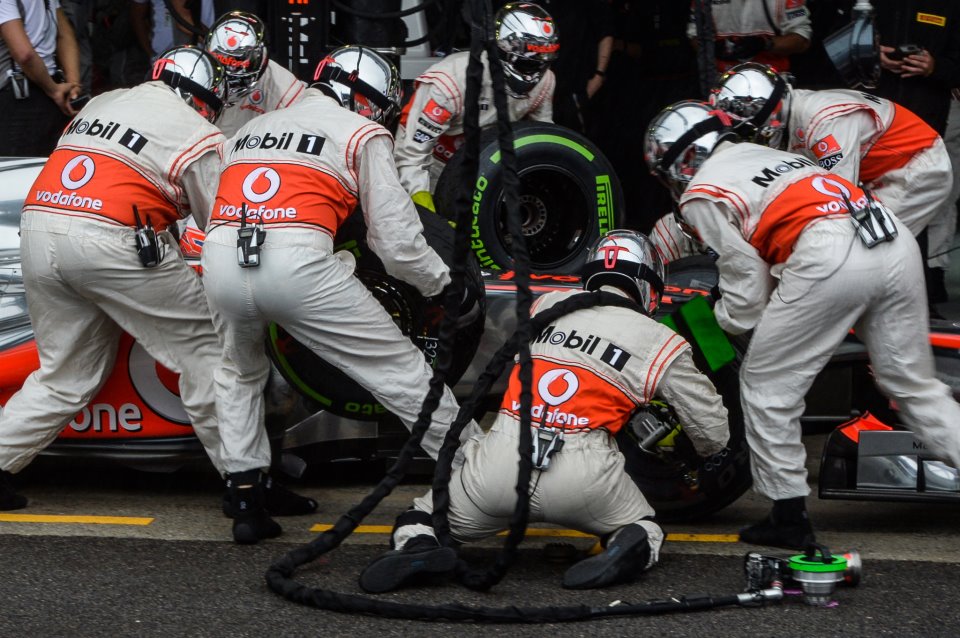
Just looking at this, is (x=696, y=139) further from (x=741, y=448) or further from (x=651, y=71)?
(x=651, y=71)

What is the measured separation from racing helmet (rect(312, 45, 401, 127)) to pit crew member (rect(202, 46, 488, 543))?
133 mm

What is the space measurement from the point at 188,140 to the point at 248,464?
1167 mm

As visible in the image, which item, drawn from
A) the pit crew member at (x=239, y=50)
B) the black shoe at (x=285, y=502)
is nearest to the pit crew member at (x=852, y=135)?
the pit crew member at (x=239, y=50)

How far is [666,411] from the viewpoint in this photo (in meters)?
5.07

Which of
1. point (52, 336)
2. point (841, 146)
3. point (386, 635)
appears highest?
point (841, 146)

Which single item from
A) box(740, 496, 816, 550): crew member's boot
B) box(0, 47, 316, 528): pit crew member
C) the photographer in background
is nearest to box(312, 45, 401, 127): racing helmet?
box(0, 47, 316, 528): pit crew member

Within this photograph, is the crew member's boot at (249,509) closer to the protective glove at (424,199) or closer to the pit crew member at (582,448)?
the pit crew member at (582,448)

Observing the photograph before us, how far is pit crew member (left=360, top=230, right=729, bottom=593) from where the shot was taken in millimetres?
4395

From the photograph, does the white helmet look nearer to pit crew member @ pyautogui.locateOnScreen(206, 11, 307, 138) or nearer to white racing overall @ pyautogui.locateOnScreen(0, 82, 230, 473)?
white racing overall @ pyautogui.locateOnScreen(0, 82, 230, 473)

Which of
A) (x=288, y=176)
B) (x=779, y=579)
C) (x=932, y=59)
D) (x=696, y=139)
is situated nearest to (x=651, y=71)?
(x=932, y=59)

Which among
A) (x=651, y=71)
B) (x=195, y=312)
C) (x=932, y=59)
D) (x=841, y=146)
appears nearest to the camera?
(x=195, y=312)

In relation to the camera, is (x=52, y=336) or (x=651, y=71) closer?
(x=52, y=336)

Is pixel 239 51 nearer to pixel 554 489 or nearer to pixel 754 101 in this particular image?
pixel 754 101

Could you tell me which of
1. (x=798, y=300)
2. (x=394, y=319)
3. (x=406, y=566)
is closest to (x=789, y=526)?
(x=798, y=300)
